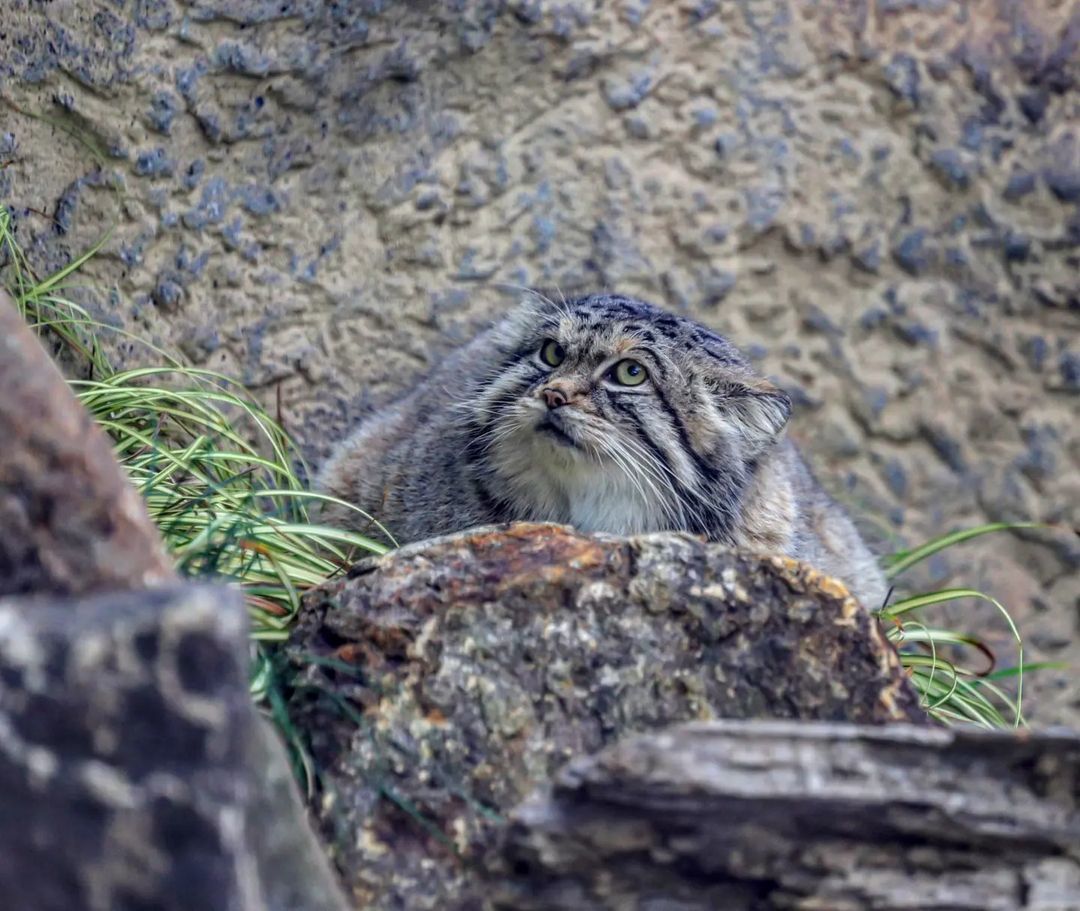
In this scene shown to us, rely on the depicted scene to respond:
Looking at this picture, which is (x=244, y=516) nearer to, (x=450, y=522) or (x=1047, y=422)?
(x=450, y=522)

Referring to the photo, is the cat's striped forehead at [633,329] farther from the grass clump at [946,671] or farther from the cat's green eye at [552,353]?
the grass clump at [946,671]

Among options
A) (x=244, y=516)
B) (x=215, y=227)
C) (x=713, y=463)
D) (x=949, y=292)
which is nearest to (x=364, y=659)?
(x=244, y=516)

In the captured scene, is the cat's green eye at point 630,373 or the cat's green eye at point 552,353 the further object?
the cat's green eye at point 552,353

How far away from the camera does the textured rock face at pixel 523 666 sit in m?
2.34

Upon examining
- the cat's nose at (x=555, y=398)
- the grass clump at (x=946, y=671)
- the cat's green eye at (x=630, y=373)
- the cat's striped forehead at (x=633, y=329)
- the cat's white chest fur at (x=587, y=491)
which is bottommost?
the grass clump at (x=946, y=671)

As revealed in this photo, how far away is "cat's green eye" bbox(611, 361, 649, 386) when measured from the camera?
373 cm

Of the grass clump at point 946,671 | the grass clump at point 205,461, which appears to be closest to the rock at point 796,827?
the grass clump at point 205,461

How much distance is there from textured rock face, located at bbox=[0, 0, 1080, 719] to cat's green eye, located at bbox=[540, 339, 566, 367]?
2.79ft

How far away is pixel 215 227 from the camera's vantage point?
427 centimetres

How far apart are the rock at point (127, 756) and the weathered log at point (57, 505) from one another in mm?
304

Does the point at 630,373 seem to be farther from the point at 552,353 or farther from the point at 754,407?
the point at 754,407

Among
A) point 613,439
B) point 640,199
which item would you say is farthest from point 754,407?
point 640,199

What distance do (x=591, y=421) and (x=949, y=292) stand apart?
203 cm

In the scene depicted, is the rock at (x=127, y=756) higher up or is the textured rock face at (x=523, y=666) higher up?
the rock at (x=127, y=756)
